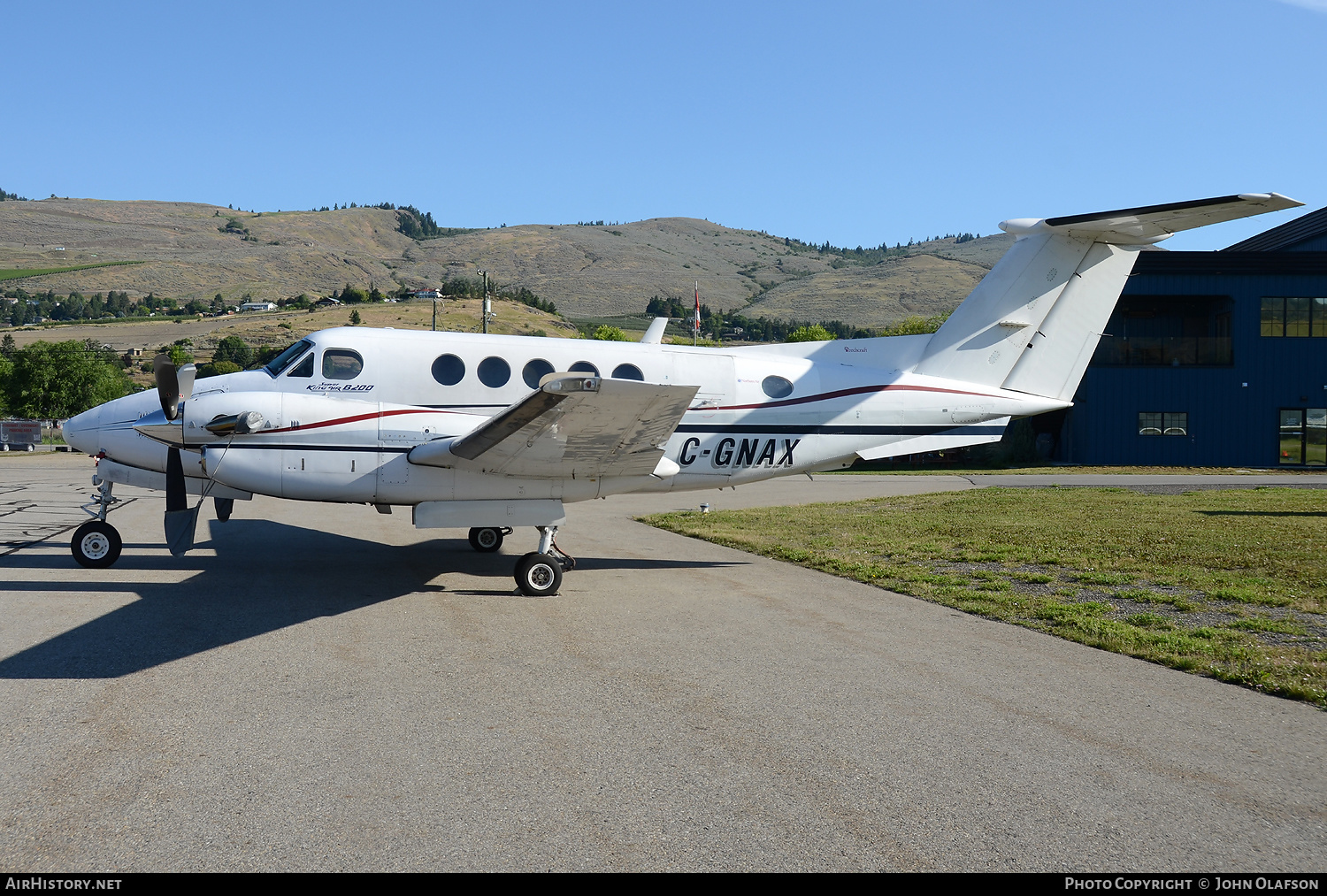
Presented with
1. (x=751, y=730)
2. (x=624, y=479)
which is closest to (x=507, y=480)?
(x=624, y=479)

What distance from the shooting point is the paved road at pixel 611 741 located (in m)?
4.19

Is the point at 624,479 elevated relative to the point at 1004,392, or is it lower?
lower

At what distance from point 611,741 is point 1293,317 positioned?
46844mm

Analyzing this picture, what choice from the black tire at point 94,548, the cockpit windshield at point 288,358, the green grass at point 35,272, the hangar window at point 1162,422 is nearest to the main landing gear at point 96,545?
the black tire at point 94,548

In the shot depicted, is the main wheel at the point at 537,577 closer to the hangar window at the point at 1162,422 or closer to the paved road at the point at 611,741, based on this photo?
the paved road at the point at 611,741

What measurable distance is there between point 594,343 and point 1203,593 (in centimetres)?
852

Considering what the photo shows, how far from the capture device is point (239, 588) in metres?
10.9

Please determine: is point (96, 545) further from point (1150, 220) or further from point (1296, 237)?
point (1296, 237)

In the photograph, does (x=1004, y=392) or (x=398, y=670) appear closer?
(x=398, y=670)

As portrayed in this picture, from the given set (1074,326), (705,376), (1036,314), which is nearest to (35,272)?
(705,376)
